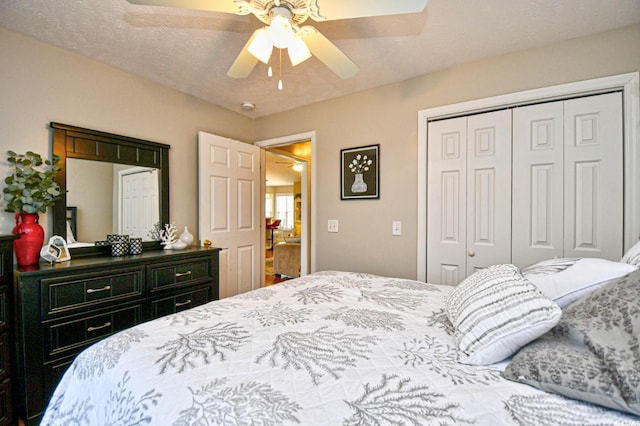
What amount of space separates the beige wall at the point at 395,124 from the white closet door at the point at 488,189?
26cm

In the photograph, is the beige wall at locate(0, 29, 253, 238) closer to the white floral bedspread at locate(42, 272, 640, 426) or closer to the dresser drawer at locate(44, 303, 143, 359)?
the dresser drawer at locate(44, 303, 143, 359)

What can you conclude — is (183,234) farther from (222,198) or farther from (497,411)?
(497,411)

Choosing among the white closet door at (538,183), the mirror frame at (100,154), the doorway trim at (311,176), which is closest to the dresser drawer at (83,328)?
the mirror frame at (100,154)

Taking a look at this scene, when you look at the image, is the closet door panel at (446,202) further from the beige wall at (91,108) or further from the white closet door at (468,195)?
the beige wall at (91,108)

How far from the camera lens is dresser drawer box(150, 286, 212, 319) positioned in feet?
7.20

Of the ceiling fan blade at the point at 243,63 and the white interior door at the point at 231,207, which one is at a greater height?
the ceiling fan blade at the point at 243,63

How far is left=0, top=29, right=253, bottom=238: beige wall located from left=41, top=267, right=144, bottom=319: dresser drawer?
61 cm

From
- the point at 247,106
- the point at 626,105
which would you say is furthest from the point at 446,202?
the point at 247,106

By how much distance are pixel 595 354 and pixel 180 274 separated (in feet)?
8.04

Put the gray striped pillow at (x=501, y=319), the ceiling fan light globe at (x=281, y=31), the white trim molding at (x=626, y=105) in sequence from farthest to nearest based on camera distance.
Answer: the white trim molding at (x=626, y=105) → the ceiling fan light globe at (x=281, y=31) → the gray striped pillow at (x=501, y=319)

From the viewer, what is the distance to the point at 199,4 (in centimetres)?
129

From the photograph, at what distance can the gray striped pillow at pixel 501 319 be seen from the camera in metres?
0.84

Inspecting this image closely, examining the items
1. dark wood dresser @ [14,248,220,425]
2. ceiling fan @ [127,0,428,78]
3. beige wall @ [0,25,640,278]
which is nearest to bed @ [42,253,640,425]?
dark wood dresser @ [14,248,220,425]

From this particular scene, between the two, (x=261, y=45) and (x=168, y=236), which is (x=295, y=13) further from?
(x=168, y=236)
